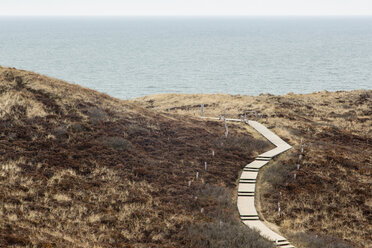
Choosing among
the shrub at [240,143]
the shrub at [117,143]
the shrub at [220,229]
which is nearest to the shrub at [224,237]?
the shrub at [220,229]

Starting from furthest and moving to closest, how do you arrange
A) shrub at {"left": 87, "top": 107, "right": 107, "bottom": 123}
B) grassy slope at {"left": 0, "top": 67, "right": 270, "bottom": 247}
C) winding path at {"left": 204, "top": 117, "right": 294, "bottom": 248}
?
shrub at {"left": 87, "top": 107, "right": 107, "bottom": 123}
winding path at {"left": 204, "top": 117, "right": 294, "bottom": 248}
grassy slope at {"left": 0, "top": 67, "right": 270, "bottom": 247}

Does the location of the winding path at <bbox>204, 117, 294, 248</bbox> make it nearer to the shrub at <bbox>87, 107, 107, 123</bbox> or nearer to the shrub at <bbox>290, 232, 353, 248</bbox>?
the shrub at <bbox>290, 232, 353, 248</bbox>

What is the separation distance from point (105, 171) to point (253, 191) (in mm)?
10332

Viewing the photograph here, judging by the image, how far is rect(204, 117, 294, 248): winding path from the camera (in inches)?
875

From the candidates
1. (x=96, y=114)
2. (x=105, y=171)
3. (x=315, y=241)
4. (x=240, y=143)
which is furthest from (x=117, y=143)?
(x=315, y=241)

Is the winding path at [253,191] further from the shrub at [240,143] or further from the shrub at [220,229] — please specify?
the shrub at [240,143]

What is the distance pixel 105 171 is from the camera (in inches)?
1049

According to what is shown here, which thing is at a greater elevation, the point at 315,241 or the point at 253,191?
the point at 253,191

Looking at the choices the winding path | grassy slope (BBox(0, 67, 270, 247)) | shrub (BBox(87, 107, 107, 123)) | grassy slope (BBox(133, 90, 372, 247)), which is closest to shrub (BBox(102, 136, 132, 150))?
grassy slope (BBox(0, 67, 270, 247))

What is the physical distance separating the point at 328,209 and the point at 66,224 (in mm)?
16610

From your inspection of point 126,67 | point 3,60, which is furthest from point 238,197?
point 3,60

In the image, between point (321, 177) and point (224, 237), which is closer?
point (224, 237)

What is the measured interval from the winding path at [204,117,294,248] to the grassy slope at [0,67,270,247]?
2.42ft

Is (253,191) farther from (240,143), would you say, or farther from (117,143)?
(117,143)
